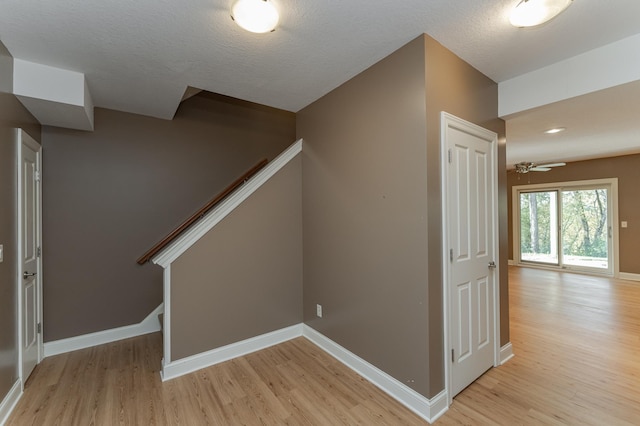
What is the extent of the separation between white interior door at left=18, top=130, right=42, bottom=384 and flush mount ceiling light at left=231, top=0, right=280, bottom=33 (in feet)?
6.74

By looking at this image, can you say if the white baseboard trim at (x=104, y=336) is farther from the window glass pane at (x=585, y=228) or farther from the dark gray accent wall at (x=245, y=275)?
the window glass pane at (x=585, y=228)

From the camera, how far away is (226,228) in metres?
2.62

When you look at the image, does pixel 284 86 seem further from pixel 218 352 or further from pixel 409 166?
pixel 218 352

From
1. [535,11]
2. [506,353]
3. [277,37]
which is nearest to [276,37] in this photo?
[277,37]

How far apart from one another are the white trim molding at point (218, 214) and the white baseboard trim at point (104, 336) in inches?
43.4

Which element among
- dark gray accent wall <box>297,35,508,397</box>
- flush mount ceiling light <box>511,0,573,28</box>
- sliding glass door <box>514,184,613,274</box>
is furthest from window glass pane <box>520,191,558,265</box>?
flush mount ceiling light <box>511,0,573,28</box>

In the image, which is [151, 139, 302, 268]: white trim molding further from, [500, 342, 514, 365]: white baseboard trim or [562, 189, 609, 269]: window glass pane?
[562, 189, 609, 269]: window glass pane

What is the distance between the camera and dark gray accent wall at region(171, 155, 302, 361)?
2400mm

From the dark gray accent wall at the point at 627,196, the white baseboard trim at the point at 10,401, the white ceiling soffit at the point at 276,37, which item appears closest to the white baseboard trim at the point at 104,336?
the white baseboard trim at the point at 10,401

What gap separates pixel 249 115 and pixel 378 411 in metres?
3.68


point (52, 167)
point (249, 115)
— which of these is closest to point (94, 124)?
point (52, 167)


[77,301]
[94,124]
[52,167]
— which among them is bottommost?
[77,301]

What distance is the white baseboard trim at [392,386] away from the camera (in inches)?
72.7

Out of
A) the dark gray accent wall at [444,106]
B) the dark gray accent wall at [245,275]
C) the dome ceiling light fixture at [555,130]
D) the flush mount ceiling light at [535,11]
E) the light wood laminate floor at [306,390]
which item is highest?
the flush mount ceiling light at [535,11]
